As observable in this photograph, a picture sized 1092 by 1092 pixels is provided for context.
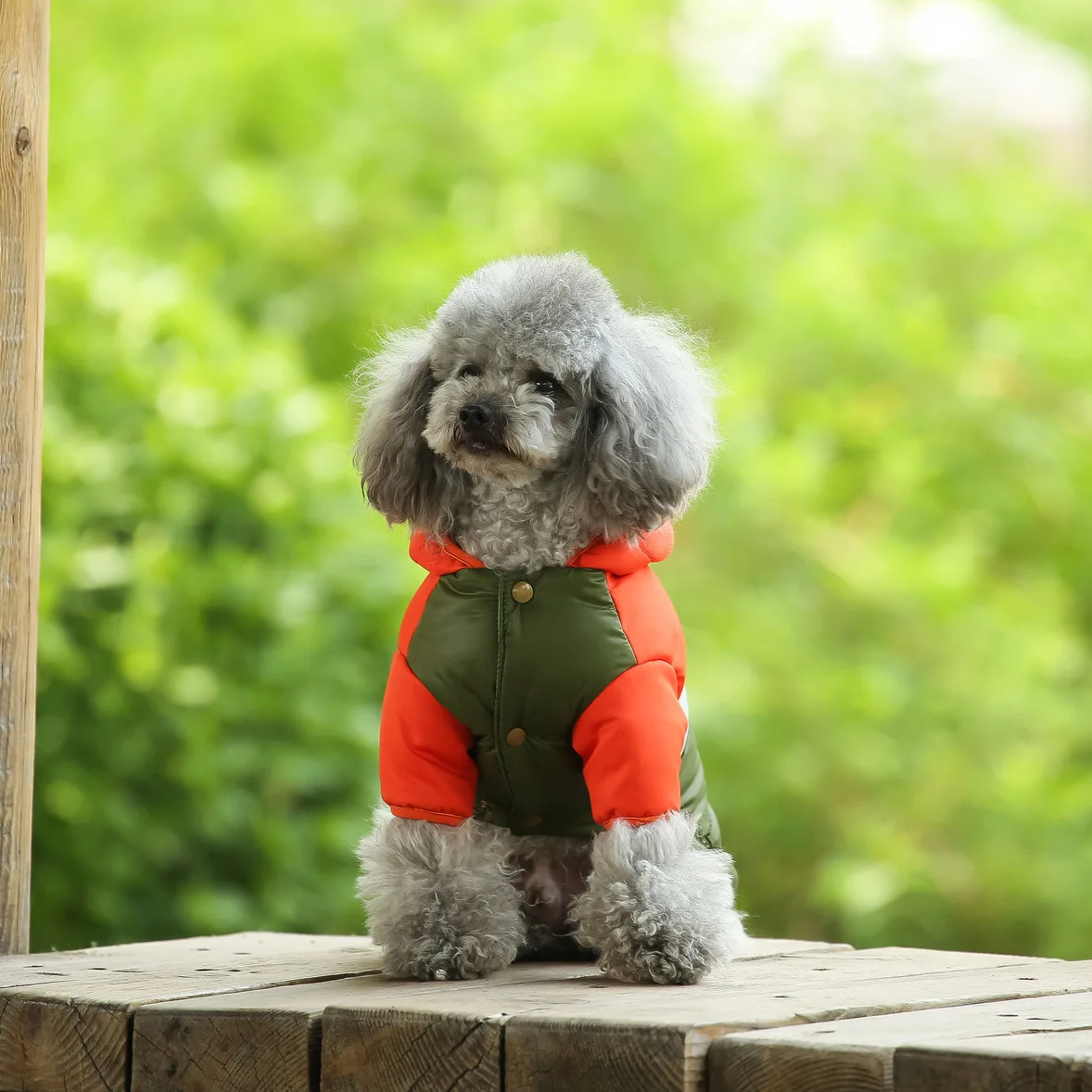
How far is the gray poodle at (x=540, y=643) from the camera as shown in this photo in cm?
193

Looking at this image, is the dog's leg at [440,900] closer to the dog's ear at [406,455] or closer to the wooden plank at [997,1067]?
the dog's ear at [406,455]

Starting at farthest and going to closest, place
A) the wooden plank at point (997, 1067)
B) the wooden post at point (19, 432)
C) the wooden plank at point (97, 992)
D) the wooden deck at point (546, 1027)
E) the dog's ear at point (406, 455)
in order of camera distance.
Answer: the wooden post at point (19, 432), the dog's ear at point (406, 455), the wooden plank at point (97, 992), the wooden deck at point (546, 1027), the wooden plank at point (997, 1067)

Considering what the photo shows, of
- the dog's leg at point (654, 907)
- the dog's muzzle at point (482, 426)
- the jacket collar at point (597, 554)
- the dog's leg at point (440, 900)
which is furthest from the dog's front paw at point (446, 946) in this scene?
the dog's muzzle at point (482, 426)

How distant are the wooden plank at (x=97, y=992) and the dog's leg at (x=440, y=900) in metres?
0.12

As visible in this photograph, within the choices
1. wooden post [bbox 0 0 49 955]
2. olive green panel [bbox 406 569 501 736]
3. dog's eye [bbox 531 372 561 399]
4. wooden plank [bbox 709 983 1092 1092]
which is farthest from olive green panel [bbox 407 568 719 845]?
wooden post [bbox 0 0 49 955]

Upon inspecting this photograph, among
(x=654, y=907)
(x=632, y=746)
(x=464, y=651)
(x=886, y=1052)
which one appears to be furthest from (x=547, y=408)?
(x=886, y=1052)

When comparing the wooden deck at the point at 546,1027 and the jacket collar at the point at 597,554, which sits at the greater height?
the jacket collar at the point at 597,554

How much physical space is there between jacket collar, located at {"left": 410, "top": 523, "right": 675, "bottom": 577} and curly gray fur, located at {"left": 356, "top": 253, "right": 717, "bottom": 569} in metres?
0.01

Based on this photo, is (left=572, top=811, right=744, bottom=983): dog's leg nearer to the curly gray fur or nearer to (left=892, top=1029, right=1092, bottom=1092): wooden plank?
the curly gray fur

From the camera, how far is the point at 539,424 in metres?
1.95

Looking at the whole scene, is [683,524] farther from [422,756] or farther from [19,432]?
[422,756]

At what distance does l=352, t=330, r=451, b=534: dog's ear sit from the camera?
2076mm

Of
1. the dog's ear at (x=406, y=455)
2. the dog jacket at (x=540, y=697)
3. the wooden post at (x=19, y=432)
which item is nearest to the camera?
the dog jacket at (x=540, y=697)

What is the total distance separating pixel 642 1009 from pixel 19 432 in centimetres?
128
